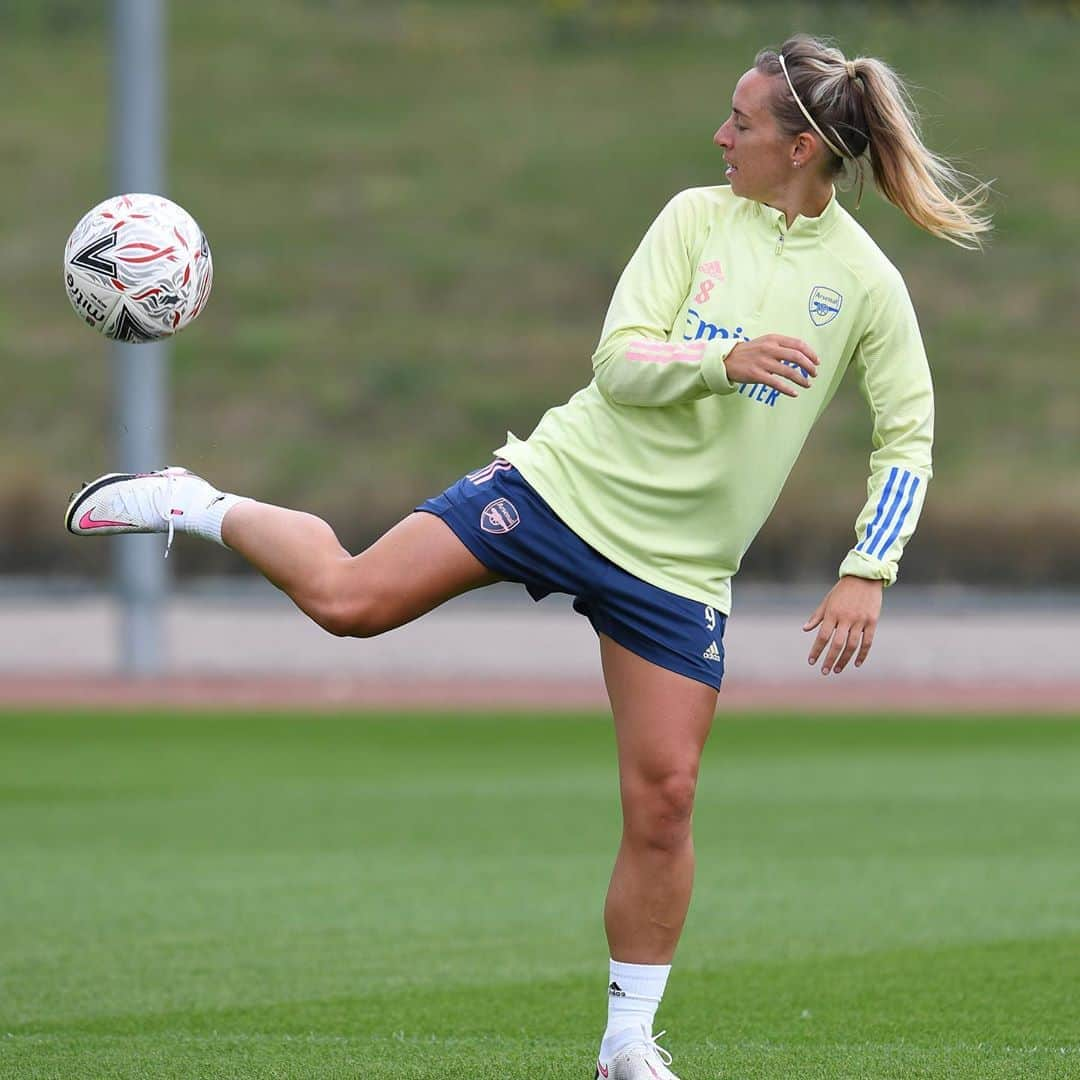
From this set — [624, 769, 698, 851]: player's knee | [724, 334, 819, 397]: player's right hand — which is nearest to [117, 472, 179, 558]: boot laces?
[624, 769, 698, 851]: player's knee

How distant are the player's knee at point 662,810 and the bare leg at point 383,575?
0.58 metres

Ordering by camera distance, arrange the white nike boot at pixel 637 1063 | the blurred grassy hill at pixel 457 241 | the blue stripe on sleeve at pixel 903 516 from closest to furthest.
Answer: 1. the white nike boot at pixel 637 1063
2. the blue stripe on sleeve at pixel 903 516
3. the blurred grassy hill at pixel 457 241

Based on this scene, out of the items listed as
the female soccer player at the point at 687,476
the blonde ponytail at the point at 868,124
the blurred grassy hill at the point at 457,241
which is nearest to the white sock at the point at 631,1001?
the female soccer player at the point at 687,476

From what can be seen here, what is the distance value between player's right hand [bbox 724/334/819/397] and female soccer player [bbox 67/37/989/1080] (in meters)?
0.17

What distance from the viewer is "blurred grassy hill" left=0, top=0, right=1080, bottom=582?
2978cm

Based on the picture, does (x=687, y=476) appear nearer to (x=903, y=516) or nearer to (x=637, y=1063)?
(x=903, y=516)

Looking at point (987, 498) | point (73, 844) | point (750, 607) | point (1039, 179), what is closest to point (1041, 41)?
point (1039, 179)

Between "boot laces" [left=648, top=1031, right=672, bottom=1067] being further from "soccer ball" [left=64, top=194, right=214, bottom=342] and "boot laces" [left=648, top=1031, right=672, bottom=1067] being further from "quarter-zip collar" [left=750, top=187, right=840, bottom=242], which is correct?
"soccer ball" [left=64, top=194, right=214, bottom=342]

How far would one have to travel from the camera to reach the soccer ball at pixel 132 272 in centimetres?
492

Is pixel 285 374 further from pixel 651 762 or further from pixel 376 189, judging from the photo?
pixel 651 762

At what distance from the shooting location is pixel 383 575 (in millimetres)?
4531

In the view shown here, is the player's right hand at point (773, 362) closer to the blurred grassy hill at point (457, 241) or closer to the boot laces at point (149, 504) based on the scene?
the boot laces at point (149, 504)

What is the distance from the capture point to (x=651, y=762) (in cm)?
443

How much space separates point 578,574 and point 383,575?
440 millimetres
